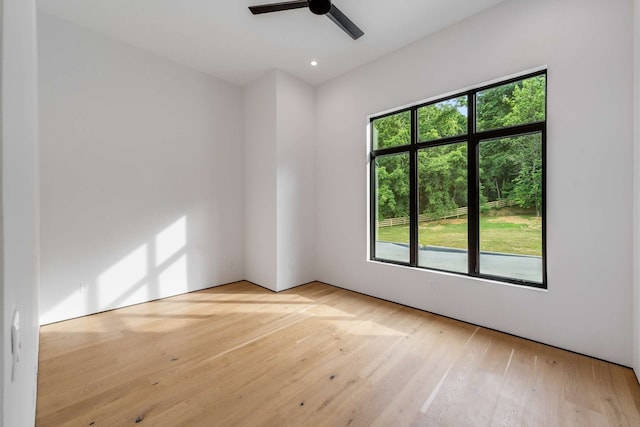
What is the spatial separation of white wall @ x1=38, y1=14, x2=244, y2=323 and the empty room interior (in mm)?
24

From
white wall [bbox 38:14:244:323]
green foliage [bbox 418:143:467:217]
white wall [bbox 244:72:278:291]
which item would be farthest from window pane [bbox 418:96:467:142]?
white wall [bbox 38:14:244:323]

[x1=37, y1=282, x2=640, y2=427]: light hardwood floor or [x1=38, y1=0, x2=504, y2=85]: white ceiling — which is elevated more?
[x1=38, y1=0, x2=504, y2=85]: white ceiling

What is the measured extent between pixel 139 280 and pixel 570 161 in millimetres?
4998

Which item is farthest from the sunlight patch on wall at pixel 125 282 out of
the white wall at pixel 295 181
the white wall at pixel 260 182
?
the white wall at pixel 295 181

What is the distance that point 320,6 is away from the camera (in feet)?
8.70

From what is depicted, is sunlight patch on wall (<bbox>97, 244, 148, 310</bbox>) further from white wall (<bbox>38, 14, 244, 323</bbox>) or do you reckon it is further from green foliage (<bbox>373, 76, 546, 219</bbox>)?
green foliage (<bbox>373, 76, 546, 219</bbox>)

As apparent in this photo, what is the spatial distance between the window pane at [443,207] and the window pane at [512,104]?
363 millimetres

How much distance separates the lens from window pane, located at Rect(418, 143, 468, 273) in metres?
3.34

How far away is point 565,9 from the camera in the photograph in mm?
2576

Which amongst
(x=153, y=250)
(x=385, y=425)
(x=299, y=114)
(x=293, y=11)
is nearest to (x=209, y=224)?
(x=153, y=250)

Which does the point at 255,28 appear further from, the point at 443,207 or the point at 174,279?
the point at 174,279

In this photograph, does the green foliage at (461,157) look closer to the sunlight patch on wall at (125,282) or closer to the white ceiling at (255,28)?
the white ceiling at (255,28)

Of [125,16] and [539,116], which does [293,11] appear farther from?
[539,116]

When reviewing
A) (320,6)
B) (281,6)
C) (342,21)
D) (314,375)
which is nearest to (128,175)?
(281,6)
